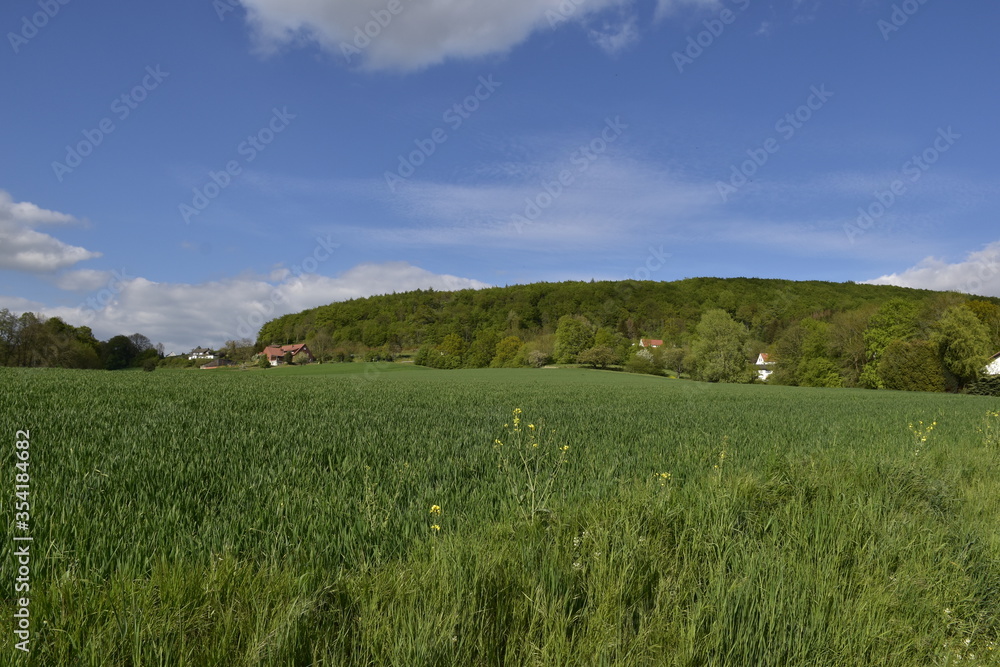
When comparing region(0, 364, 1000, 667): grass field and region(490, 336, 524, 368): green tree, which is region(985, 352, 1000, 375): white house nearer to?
region(490, 336, 524, 368): green tree

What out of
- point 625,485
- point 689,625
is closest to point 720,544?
point 689,625

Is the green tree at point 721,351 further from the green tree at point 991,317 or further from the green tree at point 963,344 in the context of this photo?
the green tree at point 991,317

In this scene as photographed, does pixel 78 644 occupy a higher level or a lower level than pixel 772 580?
higher

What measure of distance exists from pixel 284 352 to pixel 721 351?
84.1 meters

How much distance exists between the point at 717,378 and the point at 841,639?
7624 centimetres

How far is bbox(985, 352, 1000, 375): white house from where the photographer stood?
180ft

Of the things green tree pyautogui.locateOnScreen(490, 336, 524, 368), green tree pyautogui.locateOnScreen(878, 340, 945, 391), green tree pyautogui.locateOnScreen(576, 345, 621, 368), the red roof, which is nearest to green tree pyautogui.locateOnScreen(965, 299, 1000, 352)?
green tree pyautogui.locateOnScreen(878, 340, 945, 391)

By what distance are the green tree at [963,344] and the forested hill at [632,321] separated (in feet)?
25.7

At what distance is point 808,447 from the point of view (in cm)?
919

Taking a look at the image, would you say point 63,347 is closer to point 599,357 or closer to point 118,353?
point 118,353

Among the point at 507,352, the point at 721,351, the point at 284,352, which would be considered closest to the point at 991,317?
the point at 721,351

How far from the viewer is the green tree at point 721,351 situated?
73.6 metres

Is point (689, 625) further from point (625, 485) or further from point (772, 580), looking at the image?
point (625, 485)

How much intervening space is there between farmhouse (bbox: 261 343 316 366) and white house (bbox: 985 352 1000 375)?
103m
